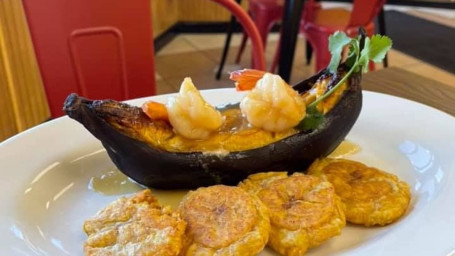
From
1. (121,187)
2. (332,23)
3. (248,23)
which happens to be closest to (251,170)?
(121,187)

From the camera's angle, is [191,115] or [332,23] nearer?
[191,115]

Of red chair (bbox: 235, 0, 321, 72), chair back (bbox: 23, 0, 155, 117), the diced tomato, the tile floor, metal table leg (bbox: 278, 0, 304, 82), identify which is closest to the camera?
the diced tomato

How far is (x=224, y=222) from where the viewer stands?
27.1 inches

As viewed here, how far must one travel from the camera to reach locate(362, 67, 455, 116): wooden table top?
3.80ft

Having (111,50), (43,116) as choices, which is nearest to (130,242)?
(111,50)

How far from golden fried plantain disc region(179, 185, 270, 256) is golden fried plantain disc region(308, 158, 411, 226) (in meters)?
0.14

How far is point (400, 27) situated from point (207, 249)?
3.88 meters

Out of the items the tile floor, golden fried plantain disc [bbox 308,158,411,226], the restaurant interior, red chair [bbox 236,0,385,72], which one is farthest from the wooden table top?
the tile floor

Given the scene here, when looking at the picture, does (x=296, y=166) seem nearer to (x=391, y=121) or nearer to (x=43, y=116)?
(x=391, y=121)

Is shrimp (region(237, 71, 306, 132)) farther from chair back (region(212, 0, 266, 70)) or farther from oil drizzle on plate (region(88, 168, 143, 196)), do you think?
chair back (region(212, 0, 266, 70))

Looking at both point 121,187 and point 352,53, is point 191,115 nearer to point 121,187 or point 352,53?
point 121,187

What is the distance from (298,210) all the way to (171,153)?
8.5 inches

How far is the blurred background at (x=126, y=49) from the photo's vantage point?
1.36 metres

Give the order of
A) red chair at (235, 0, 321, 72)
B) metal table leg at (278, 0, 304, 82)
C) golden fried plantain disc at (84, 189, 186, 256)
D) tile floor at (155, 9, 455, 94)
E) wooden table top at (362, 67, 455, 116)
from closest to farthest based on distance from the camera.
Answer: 1. golden fried plantain disc at (84, 189, 186, 256)
2. wooden table top at (362, 67, 455, 116)
3. metal table leg at (278, 0, 304, 82)
4. red chair at (235, 0, 321, 72)
5. tile floor at (155, 9, 455, 94)
